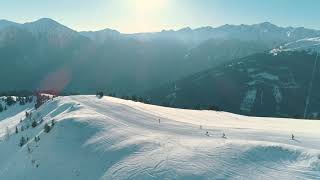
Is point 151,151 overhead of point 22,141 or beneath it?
overhead

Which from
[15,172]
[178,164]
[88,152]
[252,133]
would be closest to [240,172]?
[178,164]

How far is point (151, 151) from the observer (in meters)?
25.5

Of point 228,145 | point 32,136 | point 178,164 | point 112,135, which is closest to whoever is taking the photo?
point 178,164

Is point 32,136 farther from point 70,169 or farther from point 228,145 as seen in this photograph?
point 228,145

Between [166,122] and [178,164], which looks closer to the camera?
[178,164]

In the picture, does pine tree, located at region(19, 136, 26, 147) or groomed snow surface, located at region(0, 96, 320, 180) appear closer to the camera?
groomed snow surface, located at region(0, 96, 320, 180)

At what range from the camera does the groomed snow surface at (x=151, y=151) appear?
21750 mm

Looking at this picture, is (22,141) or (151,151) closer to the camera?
(151,151)

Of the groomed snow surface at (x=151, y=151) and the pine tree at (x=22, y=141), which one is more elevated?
the groomed snow surface at (x=151, y=151)

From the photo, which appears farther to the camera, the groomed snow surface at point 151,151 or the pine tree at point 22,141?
the pine tree at point 22,141

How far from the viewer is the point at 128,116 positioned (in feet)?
123

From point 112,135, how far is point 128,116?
7586 millimetres

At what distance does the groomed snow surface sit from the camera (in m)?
21.8

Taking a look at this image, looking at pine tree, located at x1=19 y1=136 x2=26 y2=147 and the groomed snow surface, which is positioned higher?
the groomed snow surface
